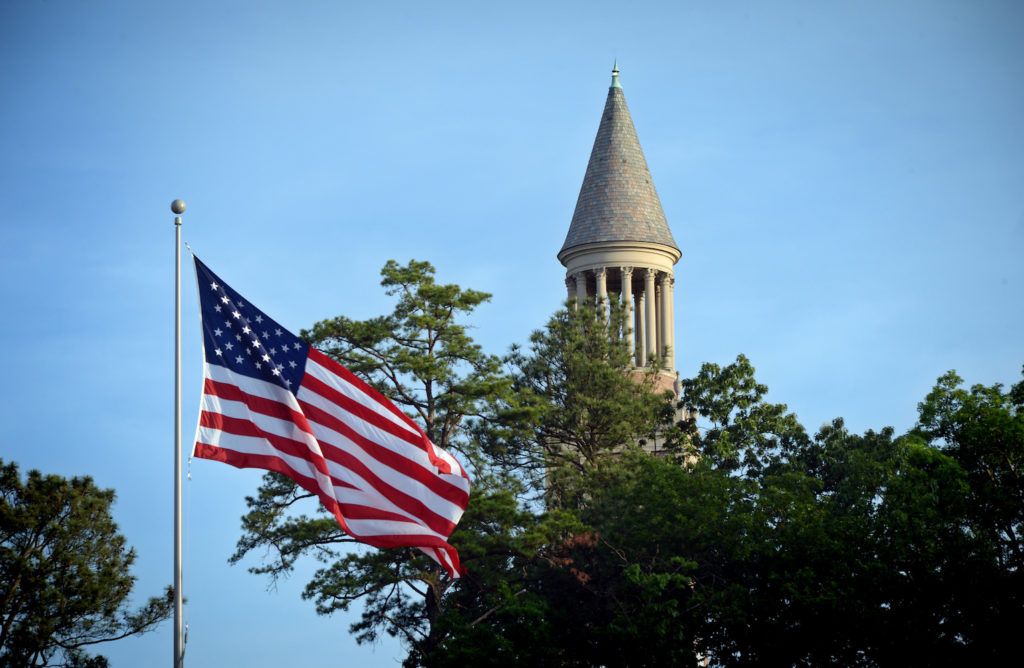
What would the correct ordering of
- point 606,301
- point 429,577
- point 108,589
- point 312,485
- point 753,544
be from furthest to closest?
point 606,301, point 108,589, point 429,577, point 753,544, point 312,485

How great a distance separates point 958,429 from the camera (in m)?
40.9

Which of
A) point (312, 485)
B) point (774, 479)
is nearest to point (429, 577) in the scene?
point (774, 479)

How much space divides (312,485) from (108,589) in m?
23.7

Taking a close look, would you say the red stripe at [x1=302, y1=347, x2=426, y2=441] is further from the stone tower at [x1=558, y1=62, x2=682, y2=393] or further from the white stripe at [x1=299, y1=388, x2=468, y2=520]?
the stone tower at [x1=558, y1=62, x2=682, y2=393]

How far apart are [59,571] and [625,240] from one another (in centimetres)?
3090

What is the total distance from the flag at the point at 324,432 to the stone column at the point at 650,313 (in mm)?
41564

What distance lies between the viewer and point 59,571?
144ft

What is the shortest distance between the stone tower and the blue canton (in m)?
41.1

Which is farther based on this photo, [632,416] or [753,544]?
[632,416]

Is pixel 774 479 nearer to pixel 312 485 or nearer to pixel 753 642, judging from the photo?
pixel 753 642

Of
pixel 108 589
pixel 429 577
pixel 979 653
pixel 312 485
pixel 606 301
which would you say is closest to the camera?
pixel 312 485

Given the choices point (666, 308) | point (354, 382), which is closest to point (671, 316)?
point (666, 308)

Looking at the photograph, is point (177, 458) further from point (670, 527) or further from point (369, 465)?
point (670, 527)

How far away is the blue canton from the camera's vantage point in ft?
74.3
